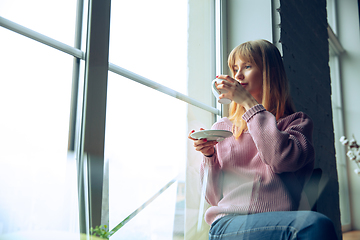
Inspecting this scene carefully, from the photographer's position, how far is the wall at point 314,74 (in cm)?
168

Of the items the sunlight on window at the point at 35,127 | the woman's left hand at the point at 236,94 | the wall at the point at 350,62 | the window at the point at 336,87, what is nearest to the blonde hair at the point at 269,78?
the woman's left hand at the point at 236,94

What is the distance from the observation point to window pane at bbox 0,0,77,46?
767 mm

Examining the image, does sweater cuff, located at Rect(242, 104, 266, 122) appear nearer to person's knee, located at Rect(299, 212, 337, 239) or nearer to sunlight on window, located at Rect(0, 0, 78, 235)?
person's knee, located at Rect(299, 212, 337, 239)

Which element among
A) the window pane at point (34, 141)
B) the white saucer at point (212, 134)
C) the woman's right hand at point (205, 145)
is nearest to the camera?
the window pane at point (34, 141)

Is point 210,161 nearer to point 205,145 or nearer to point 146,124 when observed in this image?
point 205,145

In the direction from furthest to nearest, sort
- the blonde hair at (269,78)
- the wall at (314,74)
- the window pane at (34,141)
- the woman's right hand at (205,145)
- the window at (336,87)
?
the window at (336,87) < the wall at (314,74) < the blonde hair at (269,78) < the woman's right hand at (205,145) < the window pane at (34,141)

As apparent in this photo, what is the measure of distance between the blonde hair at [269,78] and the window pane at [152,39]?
300mm

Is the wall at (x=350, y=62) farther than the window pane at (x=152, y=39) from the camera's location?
Yes

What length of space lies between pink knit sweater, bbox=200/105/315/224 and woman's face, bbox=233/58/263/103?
6.0 inches

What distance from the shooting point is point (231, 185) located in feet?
3.19

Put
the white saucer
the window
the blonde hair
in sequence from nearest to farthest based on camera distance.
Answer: the white saucer → the blonde hair → the window

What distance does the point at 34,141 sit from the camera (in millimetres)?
773

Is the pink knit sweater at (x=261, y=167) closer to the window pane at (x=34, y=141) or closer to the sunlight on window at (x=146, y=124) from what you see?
the sunlight on window at (x=146, y=124)

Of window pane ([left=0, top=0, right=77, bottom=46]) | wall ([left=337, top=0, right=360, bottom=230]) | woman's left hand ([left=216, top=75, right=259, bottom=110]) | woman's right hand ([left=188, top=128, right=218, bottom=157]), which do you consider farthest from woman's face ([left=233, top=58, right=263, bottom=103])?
wall ([left=337, top=0, right=360, bottom=230])
